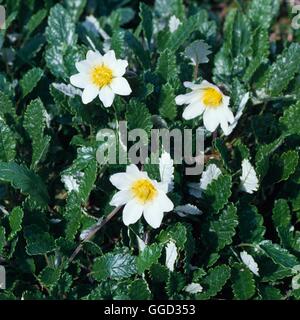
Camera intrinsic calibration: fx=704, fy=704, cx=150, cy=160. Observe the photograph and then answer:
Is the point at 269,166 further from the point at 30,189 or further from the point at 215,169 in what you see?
the point at 30,189

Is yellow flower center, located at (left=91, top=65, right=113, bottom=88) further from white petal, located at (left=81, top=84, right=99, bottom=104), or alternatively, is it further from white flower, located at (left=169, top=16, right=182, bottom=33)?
white flower, located at (left=169, top=16, right=182, bottom=33)

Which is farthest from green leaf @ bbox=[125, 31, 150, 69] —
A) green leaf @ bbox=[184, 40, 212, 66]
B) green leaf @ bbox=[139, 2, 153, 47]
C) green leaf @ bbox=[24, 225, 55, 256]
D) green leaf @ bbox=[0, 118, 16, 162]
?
green leaf @ bbox=[24, 225, 55, 256]

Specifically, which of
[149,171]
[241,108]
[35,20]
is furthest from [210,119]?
[35,20]

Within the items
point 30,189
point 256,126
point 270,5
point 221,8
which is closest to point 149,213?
point 30,189

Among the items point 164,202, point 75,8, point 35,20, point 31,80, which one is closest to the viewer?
point 164,202

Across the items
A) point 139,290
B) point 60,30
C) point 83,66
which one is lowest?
point 139,290

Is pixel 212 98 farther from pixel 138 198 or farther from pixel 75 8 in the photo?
pixel 75 8

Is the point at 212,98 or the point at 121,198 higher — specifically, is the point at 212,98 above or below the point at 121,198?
above
